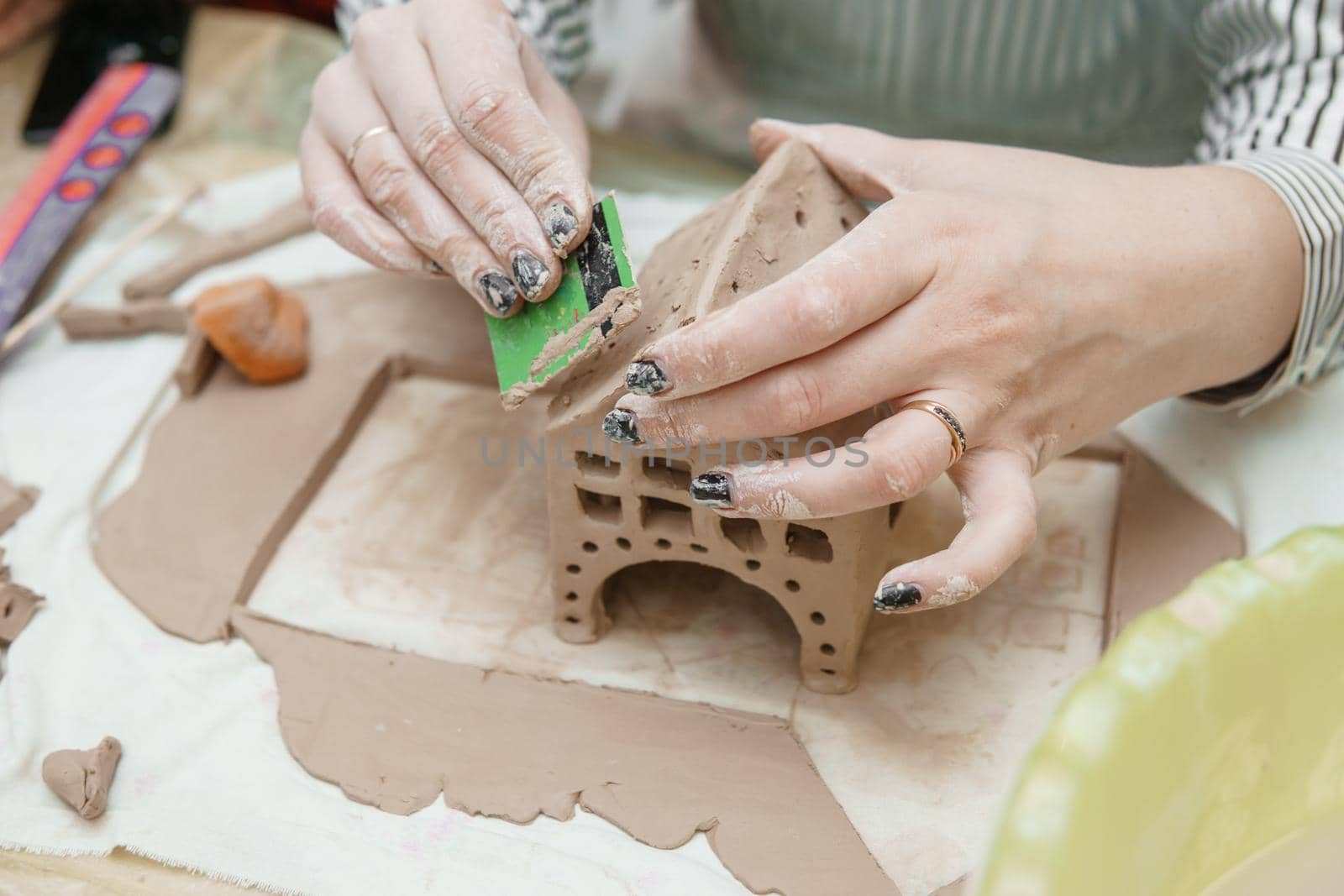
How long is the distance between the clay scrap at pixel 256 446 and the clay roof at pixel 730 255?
1.86ft

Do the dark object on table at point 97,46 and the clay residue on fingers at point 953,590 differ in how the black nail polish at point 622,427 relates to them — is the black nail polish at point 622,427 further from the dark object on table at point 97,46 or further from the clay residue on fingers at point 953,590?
the dark object on table at point 97,46

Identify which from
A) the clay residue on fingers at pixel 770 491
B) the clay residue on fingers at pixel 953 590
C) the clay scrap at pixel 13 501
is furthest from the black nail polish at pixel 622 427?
the clay scrap at pixel 13 501

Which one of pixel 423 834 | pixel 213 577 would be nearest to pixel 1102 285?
pixel 423 834

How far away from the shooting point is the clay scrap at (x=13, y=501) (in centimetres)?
164

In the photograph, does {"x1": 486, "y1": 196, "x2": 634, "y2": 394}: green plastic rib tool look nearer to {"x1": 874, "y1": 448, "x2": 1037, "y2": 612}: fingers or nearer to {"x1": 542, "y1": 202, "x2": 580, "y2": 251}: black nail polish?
{"x1": 542, "y1": 202, "x2": 580, "y2": 251}: black nail polish

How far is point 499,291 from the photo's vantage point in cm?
129

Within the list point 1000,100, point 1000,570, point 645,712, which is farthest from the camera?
point 1000,100

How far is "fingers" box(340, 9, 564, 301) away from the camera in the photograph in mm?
1255

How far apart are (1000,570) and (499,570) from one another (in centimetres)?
74

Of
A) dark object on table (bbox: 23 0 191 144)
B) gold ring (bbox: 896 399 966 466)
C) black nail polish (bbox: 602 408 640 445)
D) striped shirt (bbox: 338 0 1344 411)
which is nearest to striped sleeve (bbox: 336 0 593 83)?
striped shirt (bbox: 338 0 1344 411)

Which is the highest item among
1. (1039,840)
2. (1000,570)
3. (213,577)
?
(1039,840)

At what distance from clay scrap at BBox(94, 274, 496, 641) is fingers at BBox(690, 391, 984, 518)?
2.52 feet

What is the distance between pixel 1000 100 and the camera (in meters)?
1.91

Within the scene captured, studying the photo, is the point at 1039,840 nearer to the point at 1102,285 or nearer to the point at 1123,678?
the point at 1123,678
